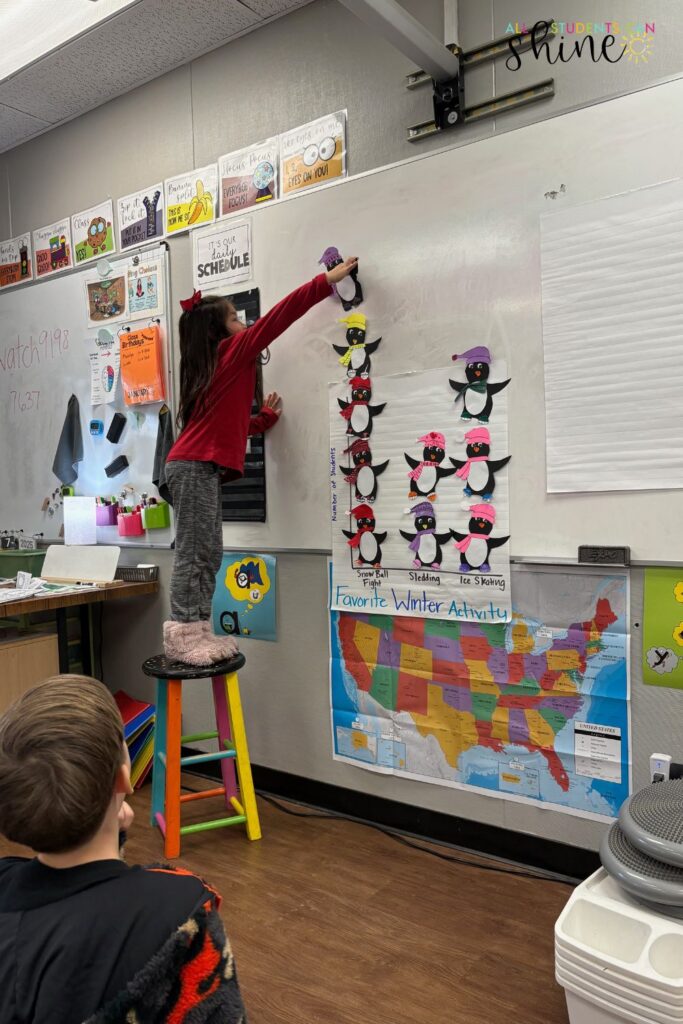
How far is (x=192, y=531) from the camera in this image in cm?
250

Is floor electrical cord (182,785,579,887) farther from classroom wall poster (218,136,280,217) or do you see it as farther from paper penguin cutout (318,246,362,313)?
classroom wall poster (218,136,280,217)

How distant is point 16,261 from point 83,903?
3.45 meters

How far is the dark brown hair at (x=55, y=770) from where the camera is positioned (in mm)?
812

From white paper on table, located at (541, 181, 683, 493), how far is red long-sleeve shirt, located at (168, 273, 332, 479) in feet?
2.42

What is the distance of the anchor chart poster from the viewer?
2.20 metres

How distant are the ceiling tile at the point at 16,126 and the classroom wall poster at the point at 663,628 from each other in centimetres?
310

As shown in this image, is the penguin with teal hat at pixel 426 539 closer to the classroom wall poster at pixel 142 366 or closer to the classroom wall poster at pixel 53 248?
the classroom wall poster at pixel 142 366

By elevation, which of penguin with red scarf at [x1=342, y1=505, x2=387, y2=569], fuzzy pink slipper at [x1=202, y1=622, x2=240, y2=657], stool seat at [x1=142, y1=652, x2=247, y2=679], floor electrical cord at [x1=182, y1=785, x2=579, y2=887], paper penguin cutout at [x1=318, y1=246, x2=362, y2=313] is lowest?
floor electrical cord at [x1=182, y1=785, x2=579, y2=887]

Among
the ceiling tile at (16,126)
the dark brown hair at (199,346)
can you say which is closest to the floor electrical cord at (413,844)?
the dark brown hair at (199,346)

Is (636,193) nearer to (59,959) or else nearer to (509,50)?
(509,50)

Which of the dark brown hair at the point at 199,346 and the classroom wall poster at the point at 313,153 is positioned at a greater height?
the classroom wall poster at the point at 313,153

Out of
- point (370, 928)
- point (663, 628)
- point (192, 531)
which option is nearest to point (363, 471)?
point (192, 531)

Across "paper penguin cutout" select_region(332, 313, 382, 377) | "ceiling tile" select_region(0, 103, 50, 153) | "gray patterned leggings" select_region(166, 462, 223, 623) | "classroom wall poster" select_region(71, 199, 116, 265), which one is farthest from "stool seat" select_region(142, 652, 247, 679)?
"ceiling tile" select_region(0, 103, 50, 153)

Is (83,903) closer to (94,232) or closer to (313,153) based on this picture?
(313,153)
